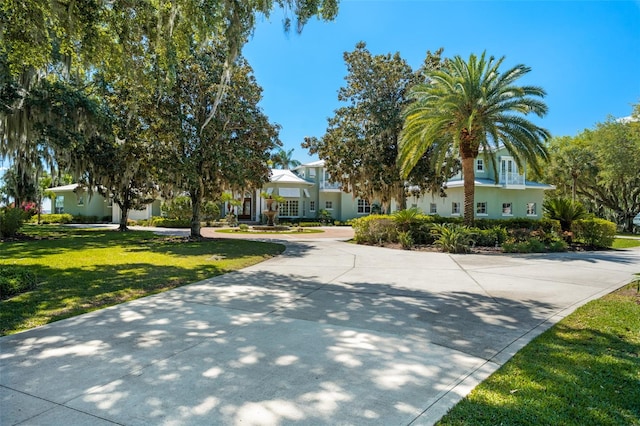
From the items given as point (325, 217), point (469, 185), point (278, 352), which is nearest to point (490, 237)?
point (469, 185)

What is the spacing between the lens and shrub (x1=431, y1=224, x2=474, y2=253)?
14.1 metres

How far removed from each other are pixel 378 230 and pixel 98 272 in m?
11.3

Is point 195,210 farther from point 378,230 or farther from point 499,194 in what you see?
point 499,194

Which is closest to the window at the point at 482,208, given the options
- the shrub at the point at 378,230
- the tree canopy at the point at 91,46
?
the shrub at the point at 378,230

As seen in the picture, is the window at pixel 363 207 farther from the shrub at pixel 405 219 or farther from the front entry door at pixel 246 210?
the shrub at pixel 405 219

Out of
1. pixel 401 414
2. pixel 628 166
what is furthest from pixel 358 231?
pixel 628 166

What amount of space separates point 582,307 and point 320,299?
13.7 feet

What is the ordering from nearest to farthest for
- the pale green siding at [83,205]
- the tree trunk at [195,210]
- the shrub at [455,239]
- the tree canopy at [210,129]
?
the shrub at [455,239] → the tree canopy at [210,129] → the tree trunk at [195,210] → the pale green siding at [83,205]

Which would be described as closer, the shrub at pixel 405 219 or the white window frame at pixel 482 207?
the shrub at pixel 405 219

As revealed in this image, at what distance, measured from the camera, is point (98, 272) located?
895 cm

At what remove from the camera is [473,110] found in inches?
566

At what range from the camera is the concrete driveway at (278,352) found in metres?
2.87

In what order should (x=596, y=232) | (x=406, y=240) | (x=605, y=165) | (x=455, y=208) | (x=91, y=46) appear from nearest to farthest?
(x=91, y=46) → (x=406, y=240) → (x=596, y=232) → (x=605, y=165) → (x=455, y=208)

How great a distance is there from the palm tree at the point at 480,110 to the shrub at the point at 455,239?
3.14 metres
